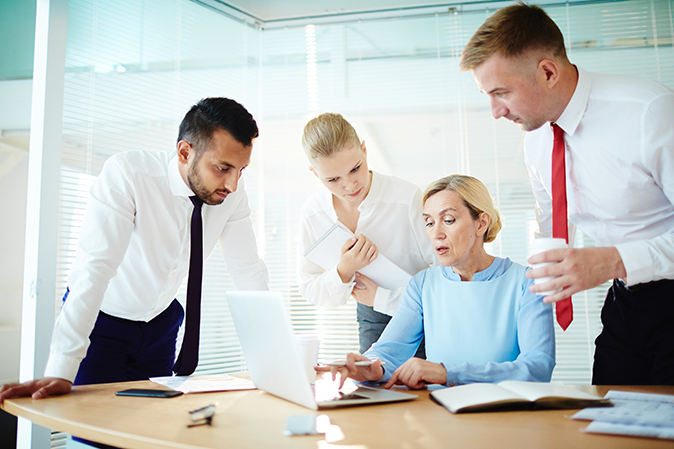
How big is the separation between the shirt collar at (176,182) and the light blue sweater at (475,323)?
90cm

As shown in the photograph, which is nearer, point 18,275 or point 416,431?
point 416,431

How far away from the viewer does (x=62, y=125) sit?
244cm

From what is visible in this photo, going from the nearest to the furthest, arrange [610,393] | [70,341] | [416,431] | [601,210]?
[416,431], [610,393], [70,341], [601,210]

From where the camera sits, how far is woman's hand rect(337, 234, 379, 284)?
1994 mm

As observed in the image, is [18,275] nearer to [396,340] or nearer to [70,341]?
[70,341]

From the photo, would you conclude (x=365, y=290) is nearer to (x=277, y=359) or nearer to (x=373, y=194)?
(x=373, y=194)

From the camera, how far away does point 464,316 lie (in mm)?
1668

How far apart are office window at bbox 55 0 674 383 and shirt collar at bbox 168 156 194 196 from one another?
1.18 metres

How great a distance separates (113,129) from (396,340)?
2.07 meters

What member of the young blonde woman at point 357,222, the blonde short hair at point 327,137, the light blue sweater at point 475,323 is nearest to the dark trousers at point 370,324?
the young blonde woman at point 357,222

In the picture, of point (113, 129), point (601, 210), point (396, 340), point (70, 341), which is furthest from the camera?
point (113, 129)

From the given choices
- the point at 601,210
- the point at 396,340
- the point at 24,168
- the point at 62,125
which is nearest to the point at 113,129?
the point at 62,125

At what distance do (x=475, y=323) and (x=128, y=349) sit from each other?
1279 mm

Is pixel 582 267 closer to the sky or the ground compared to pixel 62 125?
closer to the ground
